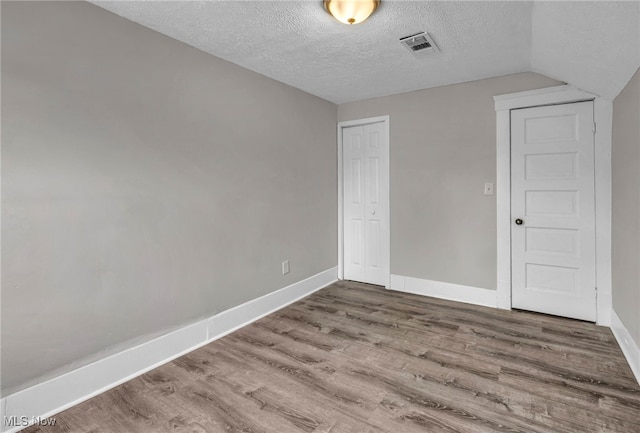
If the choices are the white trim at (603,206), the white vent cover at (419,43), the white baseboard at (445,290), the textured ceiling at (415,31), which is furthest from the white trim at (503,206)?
the white vent cover at (419,43)

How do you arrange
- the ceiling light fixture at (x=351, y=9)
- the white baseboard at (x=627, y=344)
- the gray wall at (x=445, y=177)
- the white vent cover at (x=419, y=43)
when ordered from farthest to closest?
1. the gray wall at (x=445, y=177)
2. the white vent cover at (x=419, y=43)
3. the white baseboard at (x=627, y=344)
4. the ceiling light fixture at (x=351, y=9)

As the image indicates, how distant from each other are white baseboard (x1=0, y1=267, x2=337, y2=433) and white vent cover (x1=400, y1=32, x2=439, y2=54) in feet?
8.50

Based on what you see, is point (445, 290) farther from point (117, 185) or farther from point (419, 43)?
point (117, 185)

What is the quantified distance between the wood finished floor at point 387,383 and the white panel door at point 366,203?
47.5 inches

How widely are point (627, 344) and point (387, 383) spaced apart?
1788mm

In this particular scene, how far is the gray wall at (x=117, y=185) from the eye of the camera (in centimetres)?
171

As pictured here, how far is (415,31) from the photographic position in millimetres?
2289

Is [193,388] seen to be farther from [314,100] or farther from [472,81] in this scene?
[472,81]

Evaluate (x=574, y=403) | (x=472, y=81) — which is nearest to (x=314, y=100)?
(x=472, y=81)

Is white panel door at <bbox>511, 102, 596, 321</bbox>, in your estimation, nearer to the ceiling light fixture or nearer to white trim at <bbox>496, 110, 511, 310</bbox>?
white trim at <bbox>496, 110, 511, 310</bbox>

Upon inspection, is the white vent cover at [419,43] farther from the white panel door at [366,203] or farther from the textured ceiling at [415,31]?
the white panel door at [366,203]

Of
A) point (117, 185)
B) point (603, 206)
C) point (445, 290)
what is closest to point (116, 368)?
point (117, 185)

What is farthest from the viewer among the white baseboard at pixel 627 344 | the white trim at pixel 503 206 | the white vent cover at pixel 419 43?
the white trim at pixel 503 206

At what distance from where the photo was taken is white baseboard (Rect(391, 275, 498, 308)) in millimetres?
3350
